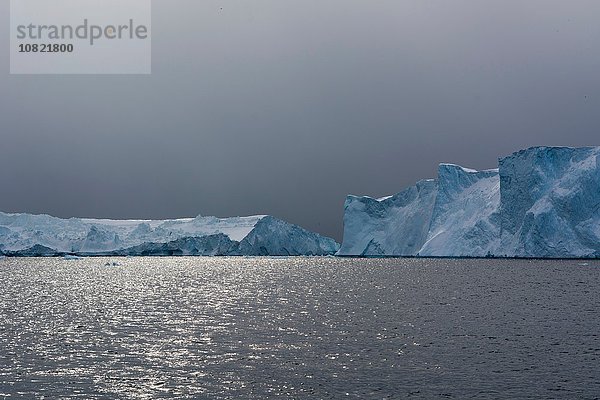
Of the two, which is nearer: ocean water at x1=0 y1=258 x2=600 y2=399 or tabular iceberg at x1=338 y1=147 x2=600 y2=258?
ocean water at x1=0 y1=258 x2=600 y2=399

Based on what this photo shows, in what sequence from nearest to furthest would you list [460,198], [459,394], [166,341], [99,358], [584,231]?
1. [459,394]
2. [99,358]
3. [166,341]
4. [584,231]
5. [460,198]

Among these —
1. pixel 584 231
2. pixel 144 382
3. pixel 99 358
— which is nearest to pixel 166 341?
pixel 99 358

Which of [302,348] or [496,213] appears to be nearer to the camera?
[302,348]

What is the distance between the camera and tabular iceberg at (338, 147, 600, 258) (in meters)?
122

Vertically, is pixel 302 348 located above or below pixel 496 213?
below

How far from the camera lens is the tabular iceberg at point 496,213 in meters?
122

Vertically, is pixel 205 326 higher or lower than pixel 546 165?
lower

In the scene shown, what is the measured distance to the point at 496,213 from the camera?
137 m

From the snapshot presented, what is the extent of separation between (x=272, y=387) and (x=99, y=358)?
30.2ft

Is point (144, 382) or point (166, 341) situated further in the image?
point (166, 341)

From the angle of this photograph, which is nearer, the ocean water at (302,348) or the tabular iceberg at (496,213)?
the ocean water at (302,348)

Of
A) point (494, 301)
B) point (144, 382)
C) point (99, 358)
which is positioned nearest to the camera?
point (144, 382)

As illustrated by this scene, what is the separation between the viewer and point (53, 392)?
21234mm

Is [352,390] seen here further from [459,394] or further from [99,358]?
[99,358]
